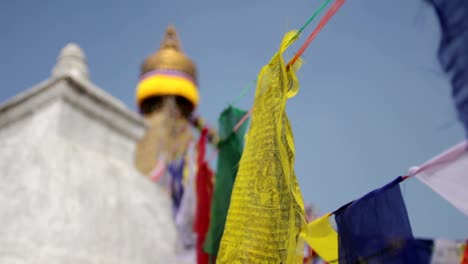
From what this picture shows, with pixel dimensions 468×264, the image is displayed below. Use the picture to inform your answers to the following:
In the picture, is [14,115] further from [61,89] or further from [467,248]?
[467,248]

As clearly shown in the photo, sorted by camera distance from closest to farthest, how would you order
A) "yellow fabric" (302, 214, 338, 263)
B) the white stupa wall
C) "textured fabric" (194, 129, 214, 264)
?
"yellow fabric" (302, 214, 338, 263) → "textured fabric" (194, 129, 214, 264) → the white stupa wall

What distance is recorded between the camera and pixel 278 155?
196cm

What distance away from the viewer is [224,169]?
126 inches

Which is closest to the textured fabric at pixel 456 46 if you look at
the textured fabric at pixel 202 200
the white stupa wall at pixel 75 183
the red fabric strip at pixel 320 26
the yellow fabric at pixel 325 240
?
the red fabric strip at pixel 320 26

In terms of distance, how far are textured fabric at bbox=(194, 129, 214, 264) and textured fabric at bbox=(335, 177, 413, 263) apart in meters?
1.47

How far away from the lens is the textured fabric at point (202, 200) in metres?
3.40

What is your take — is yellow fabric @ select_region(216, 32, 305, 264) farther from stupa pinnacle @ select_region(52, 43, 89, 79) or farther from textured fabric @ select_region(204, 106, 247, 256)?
stupa pinnacle @ select_region(52, 43, 89, 79)

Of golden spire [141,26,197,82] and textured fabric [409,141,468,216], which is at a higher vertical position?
golden spire [141,26,197,82]

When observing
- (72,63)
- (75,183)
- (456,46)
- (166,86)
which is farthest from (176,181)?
(166,86)

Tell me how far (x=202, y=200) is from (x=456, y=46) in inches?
99.4

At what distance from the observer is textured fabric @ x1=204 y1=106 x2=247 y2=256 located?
3051mm

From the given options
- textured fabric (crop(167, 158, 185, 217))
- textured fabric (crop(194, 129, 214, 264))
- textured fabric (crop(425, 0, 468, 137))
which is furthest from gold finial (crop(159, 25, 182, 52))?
textured fabric (crop(425, 0, 468, 137))

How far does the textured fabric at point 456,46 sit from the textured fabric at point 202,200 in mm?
2356

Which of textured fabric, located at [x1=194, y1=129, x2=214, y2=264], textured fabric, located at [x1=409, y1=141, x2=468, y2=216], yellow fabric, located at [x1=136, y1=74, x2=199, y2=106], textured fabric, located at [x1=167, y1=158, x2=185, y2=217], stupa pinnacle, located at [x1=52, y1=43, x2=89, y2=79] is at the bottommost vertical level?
textured fabric, located at [x1=409, y1=141, x2=468, y2=216]
